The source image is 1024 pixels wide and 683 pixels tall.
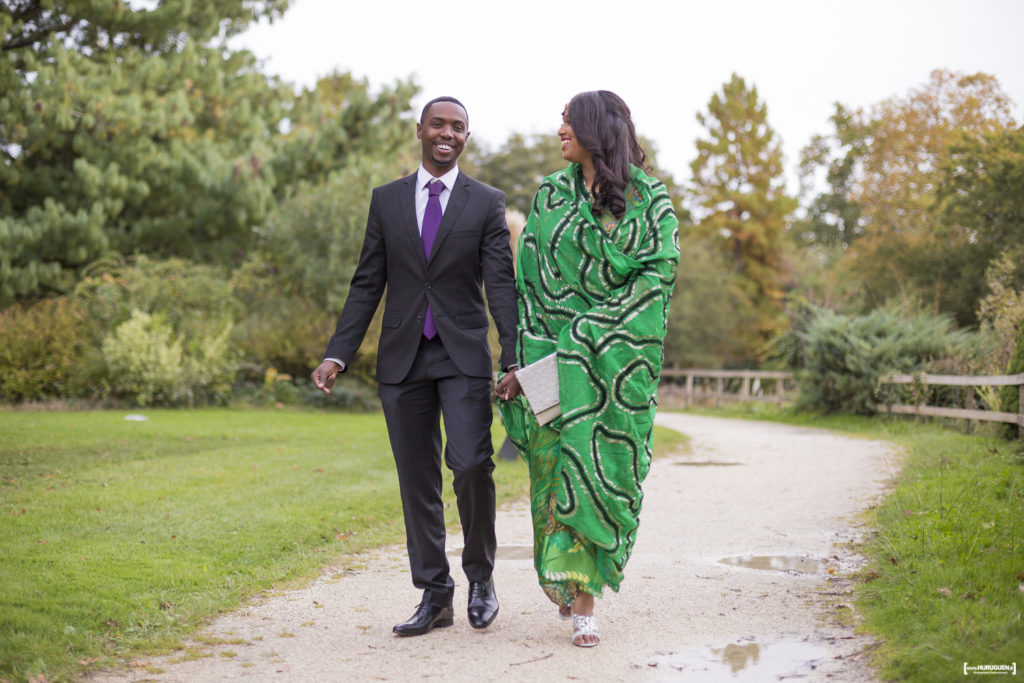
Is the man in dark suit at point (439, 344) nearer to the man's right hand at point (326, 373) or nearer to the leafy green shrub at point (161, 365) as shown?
the man's right hand at point (326, 373)

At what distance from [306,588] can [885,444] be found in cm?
977

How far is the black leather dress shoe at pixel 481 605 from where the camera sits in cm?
414

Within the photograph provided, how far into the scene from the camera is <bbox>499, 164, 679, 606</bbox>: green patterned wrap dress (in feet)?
12.6

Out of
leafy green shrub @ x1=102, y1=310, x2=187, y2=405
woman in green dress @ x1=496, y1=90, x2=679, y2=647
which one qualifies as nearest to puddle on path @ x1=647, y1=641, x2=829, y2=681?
woman in green dress @ x1=496, y1=90, x2=679, y2=647

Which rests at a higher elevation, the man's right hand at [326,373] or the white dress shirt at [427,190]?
the white dress shirt at [427,190]

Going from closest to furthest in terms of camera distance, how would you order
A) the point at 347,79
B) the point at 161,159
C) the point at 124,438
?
1. the point at 124,438
2. the point at 161,159
3. the point at 347,79

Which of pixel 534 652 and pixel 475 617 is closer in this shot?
pixel 534 652

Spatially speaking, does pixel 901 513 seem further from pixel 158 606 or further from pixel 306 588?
pixel 158 606

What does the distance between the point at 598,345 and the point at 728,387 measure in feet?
94.9

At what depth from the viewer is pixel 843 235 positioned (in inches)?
1590

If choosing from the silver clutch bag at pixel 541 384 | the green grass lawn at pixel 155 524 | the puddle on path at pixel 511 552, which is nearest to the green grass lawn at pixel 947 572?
the silver clutch bag at pixel 541 384

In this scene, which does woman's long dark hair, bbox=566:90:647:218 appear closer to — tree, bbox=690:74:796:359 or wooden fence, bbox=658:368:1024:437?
wooden fence, bbox=658:368:1024:437

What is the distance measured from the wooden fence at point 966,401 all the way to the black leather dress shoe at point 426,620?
7350 millimetres

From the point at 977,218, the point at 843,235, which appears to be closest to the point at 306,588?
the point at 977,218
